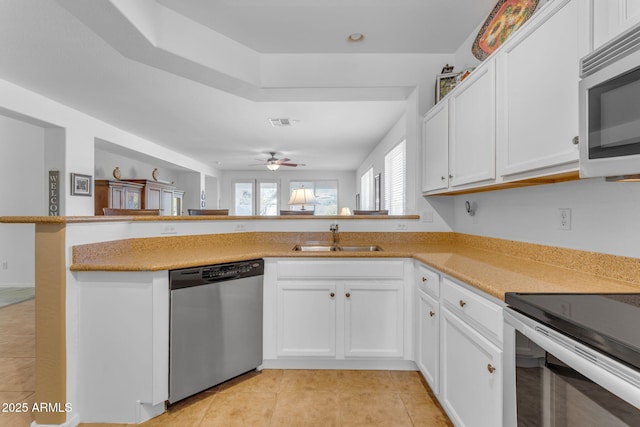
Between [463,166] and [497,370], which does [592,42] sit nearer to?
[463,166]

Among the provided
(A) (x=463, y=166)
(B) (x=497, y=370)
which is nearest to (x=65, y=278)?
(B) (x=497, y=370)

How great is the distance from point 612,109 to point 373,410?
5.92 feet

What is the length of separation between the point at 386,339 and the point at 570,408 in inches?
56.2

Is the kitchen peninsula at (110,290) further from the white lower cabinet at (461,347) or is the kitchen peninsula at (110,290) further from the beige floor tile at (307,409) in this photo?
the beige floor tile at (307,409)

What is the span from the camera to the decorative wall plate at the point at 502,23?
5.22 feet

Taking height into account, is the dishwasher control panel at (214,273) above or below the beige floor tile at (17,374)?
above

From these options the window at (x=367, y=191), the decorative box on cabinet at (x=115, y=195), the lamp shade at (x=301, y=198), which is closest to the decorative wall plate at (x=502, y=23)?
the lamp shade at (x=301, y=198)

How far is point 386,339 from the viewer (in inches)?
85.8

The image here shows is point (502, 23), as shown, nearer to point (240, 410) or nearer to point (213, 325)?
point (213, 325)

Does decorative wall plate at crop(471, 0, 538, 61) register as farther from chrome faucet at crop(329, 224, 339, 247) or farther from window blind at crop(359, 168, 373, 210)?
window blind at crop(359, 168, 373, 210)

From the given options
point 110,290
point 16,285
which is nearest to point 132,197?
point 16,285

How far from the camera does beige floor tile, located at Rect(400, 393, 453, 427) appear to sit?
1.71 m

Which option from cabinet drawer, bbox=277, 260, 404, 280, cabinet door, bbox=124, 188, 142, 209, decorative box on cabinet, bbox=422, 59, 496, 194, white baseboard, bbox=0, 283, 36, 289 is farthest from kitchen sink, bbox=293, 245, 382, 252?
white baseboard, bbox=0, 283, 36, 289

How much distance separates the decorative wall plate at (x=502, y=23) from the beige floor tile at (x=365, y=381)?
2188 millimetres
